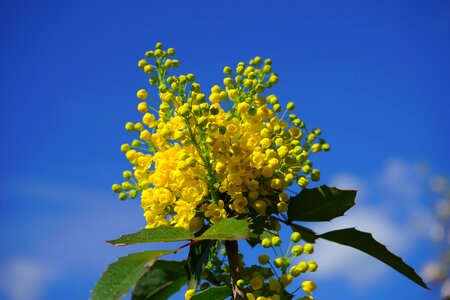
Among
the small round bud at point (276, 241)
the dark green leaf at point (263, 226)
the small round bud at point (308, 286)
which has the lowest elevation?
the small round bud at point (308, 286)

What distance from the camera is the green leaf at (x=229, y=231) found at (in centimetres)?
121

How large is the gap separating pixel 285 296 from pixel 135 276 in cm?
47

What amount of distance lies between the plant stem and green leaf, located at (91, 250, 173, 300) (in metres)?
0.28

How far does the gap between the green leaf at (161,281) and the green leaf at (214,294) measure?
2.8 inches

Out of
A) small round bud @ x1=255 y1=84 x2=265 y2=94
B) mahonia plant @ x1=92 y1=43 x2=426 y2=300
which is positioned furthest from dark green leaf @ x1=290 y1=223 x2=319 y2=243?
small round bud @ x1=255 y1=84 x2=265 y2=94

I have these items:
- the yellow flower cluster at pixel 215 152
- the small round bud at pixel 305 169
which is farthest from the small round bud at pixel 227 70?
the small round bud at pixel 305 169

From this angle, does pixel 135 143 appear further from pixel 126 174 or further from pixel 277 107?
pixel 277 107

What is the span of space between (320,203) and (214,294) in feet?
1.39

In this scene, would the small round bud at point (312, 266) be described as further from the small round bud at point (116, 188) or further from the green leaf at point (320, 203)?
the small round bud at point (116, 188)

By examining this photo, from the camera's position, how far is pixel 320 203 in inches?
60.1

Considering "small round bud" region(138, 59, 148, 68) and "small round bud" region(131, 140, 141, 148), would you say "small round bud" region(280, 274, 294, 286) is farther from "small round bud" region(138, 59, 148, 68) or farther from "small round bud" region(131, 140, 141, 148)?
"small round bud" region(138, 59, 148, 68)

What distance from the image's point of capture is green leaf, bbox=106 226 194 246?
4.38ft

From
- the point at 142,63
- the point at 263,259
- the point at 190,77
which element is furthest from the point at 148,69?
the point at 263,259

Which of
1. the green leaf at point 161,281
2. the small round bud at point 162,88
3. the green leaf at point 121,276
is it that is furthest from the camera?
the small round bud at point 162,88
